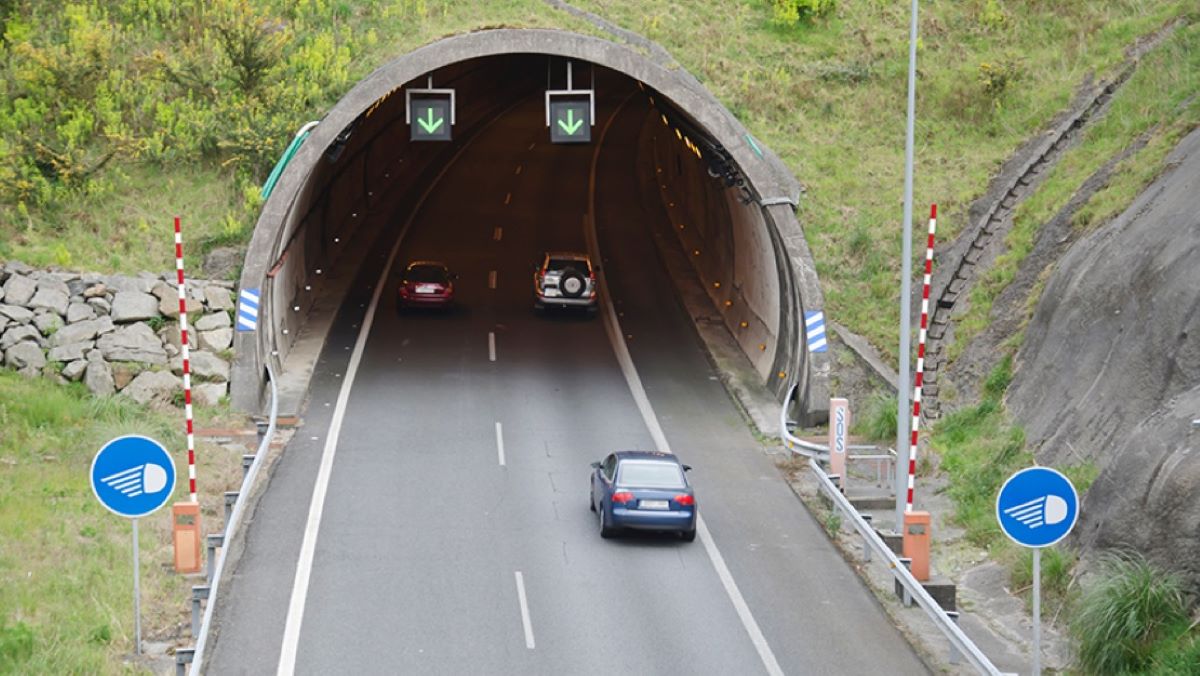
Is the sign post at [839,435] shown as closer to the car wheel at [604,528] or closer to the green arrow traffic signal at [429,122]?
the car wheel at [604,528]

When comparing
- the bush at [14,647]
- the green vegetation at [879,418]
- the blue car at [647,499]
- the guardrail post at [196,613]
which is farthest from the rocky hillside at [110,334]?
the green vegetation at [879,418]

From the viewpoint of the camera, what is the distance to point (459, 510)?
963 inches

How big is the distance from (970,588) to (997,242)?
12153mm

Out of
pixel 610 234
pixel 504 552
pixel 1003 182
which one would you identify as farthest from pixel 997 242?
pixel 610 234

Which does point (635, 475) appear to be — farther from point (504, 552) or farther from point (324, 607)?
point (324, 607)

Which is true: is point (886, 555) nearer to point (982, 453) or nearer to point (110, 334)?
point (982, 453)

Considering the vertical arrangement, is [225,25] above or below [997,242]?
above

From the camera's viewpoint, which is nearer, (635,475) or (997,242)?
(635,475)

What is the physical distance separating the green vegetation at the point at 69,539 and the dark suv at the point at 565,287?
11.8 metres

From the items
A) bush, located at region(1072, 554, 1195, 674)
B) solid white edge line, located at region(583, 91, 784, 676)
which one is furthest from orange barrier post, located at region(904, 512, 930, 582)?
bush, located at region(1072, 554, 1195, 674)

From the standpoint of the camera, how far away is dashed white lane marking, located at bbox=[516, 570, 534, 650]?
62.7ft

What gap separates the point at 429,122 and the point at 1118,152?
14792 millimetres

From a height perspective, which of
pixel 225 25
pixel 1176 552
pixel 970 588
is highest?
pixel 225 25

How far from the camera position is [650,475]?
23.4 metres
